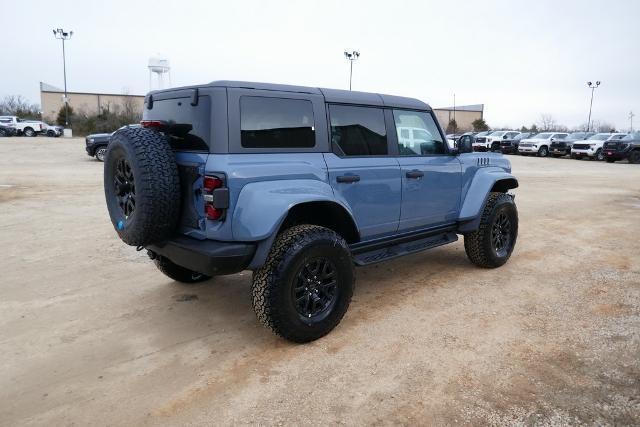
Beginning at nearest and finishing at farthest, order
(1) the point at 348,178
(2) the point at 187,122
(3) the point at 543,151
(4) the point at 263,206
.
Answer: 1. (4) the point at 263,206
2. (2) the point at 187,122
3. (1) the point at 348,178
4. (3) the point at 543,151

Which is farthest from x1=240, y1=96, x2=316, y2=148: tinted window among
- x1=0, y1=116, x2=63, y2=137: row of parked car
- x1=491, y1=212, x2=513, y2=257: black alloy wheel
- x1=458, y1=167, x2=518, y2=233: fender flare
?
x1=0, y1=116, x2=63, y2=137: row of parked car

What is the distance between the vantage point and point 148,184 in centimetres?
Answer: 313

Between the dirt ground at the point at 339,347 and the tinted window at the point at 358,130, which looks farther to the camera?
the tinted window at the point at 358,130

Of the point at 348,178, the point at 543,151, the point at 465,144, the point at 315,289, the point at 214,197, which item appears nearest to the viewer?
the point at 214,197

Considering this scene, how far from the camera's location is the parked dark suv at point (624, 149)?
24.1 m

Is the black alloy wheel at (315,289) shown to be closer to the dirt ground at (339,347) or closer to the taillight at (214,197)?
the dirt ground at (339,347)

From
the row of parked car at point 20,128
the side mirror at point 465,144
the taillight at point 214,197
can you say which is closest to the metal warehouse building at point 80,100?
the row of parked car at point 20,128

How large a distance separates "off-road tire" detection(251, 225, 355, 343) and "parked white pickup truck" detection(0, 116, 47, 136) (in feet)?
148

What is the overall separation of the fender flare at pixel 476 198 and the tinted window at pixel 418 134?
613 mm

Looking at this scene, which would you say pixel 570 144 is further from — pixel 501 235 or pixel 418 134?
pixel 418 134

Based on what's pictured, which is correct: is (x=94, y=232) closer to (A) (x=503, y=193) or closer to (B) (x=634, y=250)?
(A) (x=503, y=193)

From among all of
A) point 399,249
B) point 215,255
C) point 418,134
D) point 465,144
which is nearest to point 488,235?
point 465,144

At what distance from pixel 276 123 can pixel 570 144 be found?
30268 mm

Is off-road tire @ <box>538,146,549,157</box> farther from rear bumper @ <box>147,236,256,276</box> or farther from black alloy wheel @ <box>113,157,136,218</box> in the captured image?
black alloy wheel @ <box>113,157,136,218</box>
